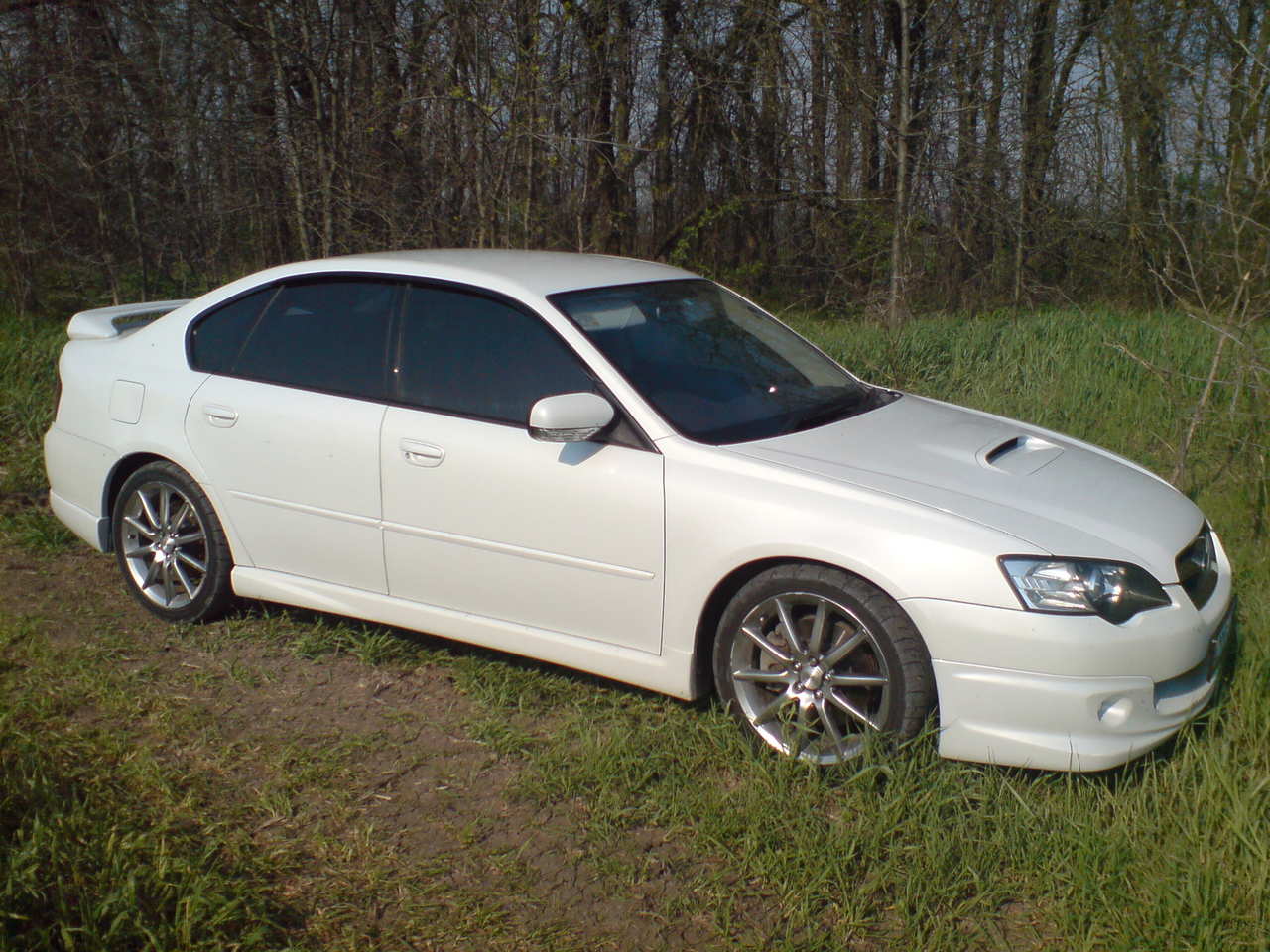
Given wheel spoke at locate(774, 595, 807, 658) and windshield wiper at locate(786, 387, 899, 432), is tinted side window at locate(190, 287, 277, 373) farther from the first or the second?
wheel spoke at locate(774, 595, 807, 658)

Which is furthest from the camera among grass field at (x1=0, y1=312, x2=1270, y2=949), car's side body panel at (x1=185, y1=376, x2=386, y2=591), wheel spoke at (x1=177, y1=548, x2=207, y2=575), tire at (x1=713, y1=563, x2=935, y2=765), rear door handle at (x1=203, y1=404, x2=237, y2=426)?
wheel spoke at (x1=177, y1=548, x2=207, y2=575)

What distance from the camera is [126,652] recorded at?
15.4 ft

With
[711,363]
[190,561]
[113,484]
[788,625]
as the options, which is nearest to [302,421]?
[190,561]

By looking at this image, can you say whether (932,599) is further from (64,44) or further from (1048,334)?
(64,44)

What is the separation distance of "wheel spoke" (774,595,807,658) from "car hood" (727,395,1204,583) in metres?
0.41

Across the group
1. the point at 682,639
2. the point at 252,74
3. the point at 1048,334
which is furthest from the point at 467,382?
the point at 252,74

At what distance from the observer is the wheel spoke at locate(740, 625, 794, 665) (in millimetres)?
3682

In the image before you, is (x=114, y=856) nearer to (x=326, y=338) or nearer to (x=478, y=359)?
(x=478, y=359)

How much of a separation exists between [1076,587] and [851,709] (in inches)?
29.4

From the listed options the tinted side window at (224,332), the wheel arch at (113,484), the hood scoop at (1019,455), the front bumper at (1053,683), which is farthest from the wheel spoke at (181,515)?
the hood scoop at (1019,455)

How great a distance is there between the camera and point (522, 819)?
3.50 metres

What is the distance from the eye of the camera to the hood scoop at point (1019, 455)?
12.9 feet

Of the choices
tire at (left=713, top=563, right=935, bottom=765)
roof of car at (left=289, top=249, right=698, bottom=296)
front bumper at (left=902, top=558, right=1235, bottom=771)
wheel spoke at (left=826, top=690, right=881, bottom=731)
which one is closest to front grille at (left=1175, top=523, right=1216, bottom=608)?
front bumper at (left=902, top=558, right=1235, bottom=771)

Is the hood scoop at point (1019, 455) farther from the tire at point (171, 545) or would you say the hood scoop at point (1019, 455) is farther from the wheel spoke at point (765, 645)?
the tire at point (171, 545)
